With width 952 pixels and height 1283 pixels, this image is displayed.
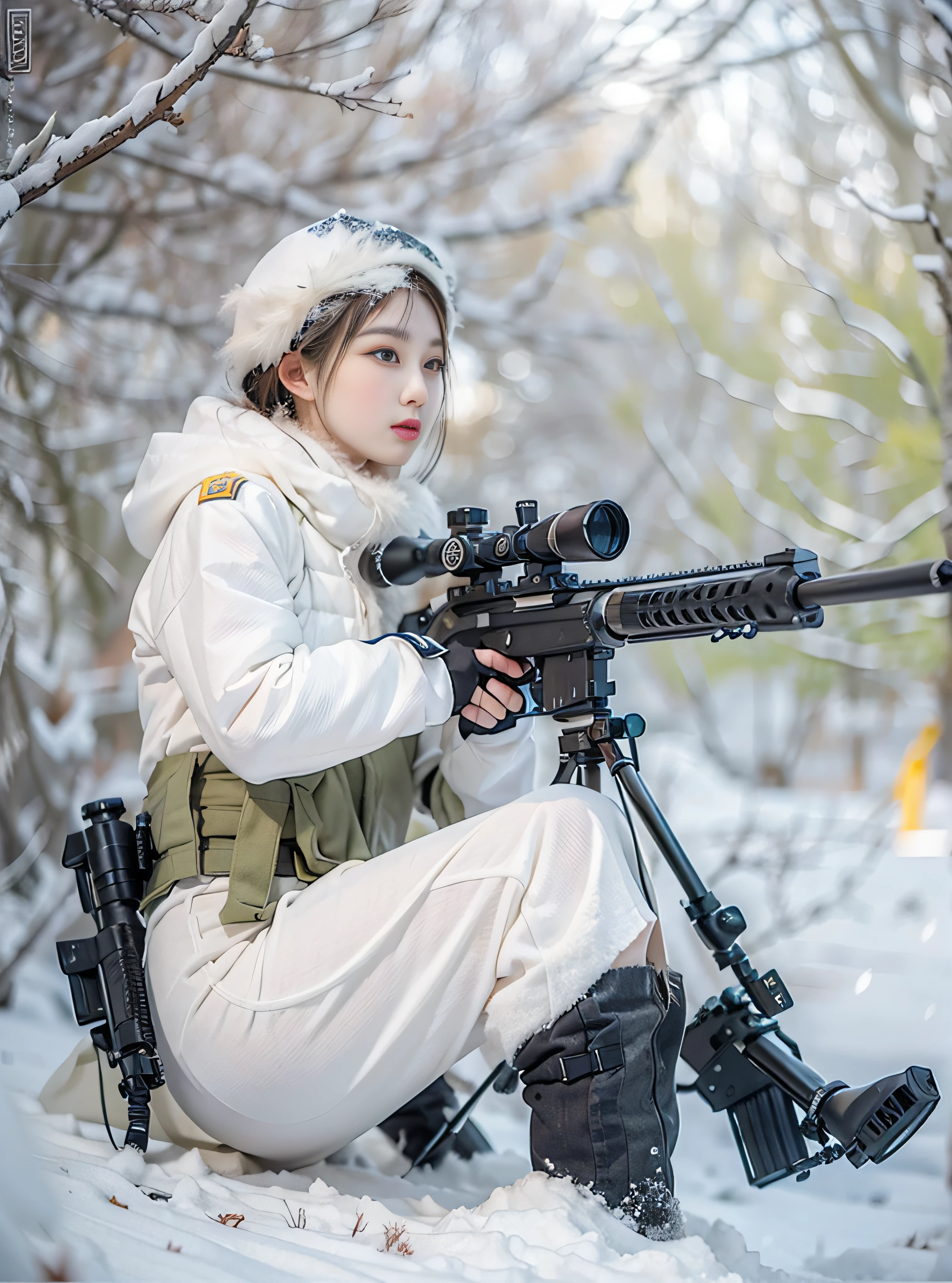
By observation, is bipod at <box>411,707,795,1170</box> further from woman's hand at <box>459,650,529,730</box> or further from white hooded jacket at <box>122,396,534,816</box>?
white hooded jacket at <box>122,396,534,816</box>

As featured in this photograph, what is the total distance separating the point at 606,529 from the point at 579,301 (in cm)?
579

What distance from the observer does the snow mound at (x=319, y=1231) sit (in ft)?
3.65

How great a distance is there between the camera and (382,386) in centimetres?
171

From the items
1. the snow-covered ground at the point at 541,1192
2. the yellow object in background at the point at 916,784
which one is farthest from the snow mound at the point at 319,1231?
the yellow object in background at the point at 916,784

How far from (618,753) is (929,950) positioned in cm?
181

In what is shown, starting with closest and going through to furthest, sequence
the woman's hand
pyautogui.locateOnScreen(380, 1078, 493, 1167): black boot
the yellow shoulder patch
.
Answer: the yellow shoulder patch < the woman's hand < pyautogui.locateOnScreen(380, 1078, 493, 1167): black boot

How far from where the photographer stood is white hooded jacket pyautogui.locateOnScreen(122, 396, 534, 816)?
56.2 inches

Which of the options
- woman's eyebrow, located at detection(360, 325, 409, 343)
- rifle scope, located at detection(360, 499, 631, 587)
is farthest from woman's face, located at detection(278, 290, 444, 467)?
rifle scope, located at detection(360, 499, 631, 587)

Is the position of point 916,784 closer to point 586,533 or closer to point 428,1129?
point 428,1129

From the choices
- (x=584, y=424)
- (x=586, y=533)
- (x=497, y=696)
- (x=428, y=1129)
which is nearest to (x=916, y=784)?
(x=428, y=1129)

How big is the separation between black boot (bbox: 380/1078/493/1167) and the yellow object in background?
2.03 metres

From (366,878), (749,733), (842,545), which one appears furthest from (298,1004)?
(749,733)

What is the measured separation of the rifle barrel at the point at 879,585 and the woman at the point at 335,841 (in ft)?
1.42

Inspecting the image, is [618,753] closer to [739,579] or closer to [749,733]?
[739,579]
